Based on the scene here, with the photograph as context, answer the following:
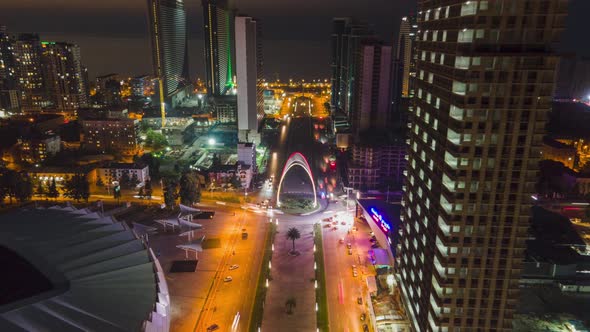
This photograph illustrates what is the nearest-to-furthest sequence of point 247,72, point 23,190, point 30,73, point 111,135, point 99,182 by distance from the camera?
1. point 23,190
2. point 99,182
3. point 111,135
4. point 247,72
5. point 30,73

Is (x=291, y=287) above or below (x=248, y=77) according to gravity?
below

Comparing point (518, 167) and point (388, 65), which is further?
Result: point (388, 65)

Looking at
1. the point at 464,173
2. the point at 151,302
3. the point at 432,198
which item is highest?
the point at 464,173

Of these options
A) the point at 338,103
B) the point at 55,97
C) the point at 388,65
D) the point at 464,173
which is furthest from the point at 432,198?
the point at 55,97

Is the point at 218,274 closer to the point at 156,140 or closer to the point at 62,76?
the point at 156,140

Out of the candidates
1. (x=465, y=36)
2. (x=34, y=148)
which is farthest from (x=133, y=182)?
(x=465, y=36)

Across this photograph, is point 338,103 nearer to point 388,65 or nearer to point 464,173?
point 388,65

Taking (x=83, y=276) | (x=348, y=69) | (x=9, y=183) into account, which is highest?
(x=348, y=69)
